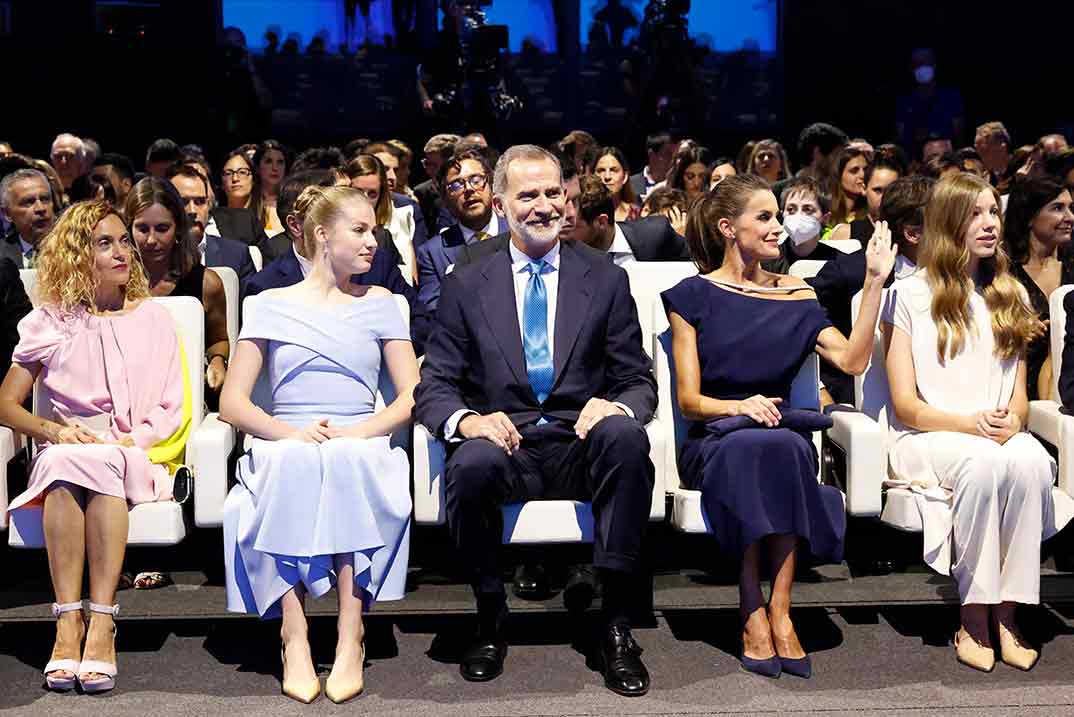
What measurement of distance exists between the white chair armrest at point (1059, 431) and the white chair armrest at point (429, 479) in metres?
1.72

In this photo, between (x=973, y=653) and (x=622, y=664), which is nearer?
(x=622, y=664)

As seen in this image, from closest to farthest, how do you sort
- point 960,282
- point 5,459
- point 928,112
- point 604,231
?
point 5,459 → point 960,282 → point 604,231 → point 928,112

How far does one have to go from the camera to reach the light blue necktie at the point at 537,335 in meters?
4.17

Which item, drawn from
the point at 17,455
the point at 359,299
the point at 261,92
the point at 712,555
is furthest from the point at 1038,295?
the point at 261,92

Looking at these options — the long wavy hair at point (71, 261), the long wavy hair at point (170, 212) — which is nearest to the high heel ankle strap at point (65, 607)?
the long wavy hair at point (71, 261)

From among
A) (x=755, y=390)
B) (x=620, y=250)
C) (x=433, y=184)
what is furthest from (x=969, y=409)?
(x=433, y=184)

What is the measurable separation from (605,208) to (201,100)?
6456 mm

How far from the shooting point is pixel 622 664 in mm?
3842

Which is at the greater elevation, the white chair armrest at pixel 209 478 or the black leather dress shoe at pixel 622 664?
the white chair armrest at pixel 209 478

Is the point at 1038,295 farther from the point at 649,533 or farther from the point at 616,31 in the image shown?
the point at 616,31

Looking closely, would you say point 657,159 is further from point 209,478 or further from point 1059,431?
point 209,478

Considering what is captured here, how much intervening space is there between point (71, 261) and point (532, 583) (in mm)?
1616

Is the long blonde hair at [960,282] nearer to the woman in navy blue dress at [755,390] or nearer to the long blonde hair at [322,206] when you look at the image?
the woman in navy blue dress at [755,390]

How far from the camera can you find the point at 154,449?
4.26 m
